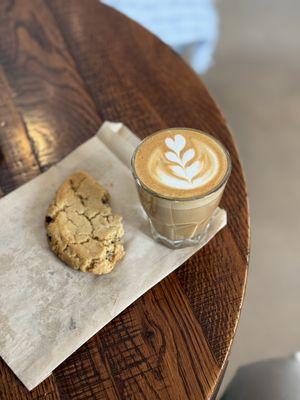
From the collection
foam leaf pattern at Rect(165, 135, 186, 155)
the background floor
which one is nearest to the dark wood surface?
foam leaf pattern at Rect(165, 135, 186, 155)

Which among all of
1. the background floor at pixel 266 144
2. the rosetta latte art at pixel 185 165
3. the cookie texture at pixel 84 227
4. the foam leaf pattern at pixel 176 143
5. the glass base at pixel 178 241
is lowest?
the background floor at pixel 266 144

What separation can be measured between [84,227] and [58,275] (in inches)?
3.3

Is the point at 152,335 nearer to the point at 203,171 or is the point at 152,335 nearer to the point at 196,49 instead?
the point at 203,171

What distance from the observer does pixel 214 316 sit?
2.29ft

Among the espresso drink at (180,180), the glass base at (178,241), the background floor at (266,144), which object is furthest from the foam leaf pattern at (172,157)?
the background floor at (266,144)

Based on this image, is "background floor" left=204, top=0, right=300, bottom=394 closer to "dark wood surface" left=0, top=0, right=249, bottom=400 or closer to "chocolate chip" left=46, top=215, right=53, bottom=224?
"dark wood surface" left=0, top=0, right=249, bottom=400

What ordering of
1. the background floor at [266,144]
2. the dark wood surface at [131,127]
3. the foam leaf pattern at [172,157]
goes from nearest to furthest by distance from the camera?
the dark wood surface at [131,127] < the foam leaf pattern at [172,157] < the background floor at [266,144]

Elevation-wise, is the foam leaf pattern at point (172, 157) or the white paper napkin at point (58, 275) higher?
the foam leaf pattern at point (172, 157)

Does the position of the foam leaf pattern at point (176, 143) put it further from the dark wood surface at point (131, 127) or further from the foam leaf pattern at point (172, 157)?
the dark wood surface at point (131, 127)

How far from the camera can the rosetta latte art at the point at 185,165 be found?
28.8 inches

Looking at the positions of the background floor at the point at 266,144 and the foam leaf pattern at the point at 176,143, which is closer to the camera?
the foam leaf pattern at the point at 176,143

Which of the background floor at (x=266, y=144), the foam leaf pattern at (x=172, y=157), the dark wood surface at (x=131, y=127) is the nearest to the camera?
the dark wood surface at (x=131, y=127)

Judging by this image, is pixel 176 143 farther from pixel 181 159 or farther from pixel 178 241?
pixel 178 241

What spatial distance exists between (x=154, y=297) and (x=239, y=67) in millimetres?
1491
